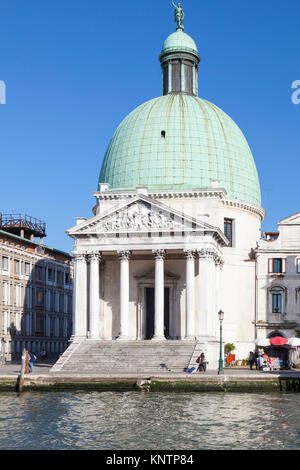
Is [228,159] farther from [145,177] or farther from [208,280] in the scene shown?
[208,280]

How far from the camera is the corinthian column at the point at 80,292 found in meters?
54.0

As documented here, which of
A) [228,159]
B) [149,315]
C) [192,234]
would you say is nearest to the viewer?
[192,234]

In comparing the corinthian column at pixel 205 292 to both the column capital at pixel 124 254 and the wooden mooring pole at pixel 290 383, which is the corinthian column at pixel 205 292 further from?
the wooden mooring pole at pixel 290 383

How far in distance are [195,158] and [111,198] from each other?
708 centimetres

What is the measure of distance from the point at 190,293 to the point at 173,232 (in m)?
4.19

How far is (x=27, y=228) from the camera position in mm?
76250

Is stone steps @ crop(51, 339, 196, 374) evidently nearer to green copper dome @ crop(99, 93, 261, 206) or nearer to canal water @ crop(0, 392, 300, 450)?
canal water @ crop(0, 392, 300, 450)

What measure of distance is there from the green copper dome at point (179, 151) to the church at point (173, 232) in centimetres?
8

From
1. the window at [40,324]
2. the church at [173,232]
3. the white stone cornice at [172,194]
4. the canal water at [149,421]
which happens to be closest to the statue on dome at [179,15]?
the church at [173,232]

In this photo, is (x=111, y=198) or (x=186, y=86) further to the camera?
(x=186, y=86)

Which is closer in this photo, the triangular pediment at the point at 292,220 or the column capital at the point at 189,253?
the column capital at the point at 189,253

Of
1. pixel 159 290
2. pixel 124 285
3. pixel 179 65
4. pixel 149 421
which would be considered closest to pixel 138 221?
pixel 124 285
